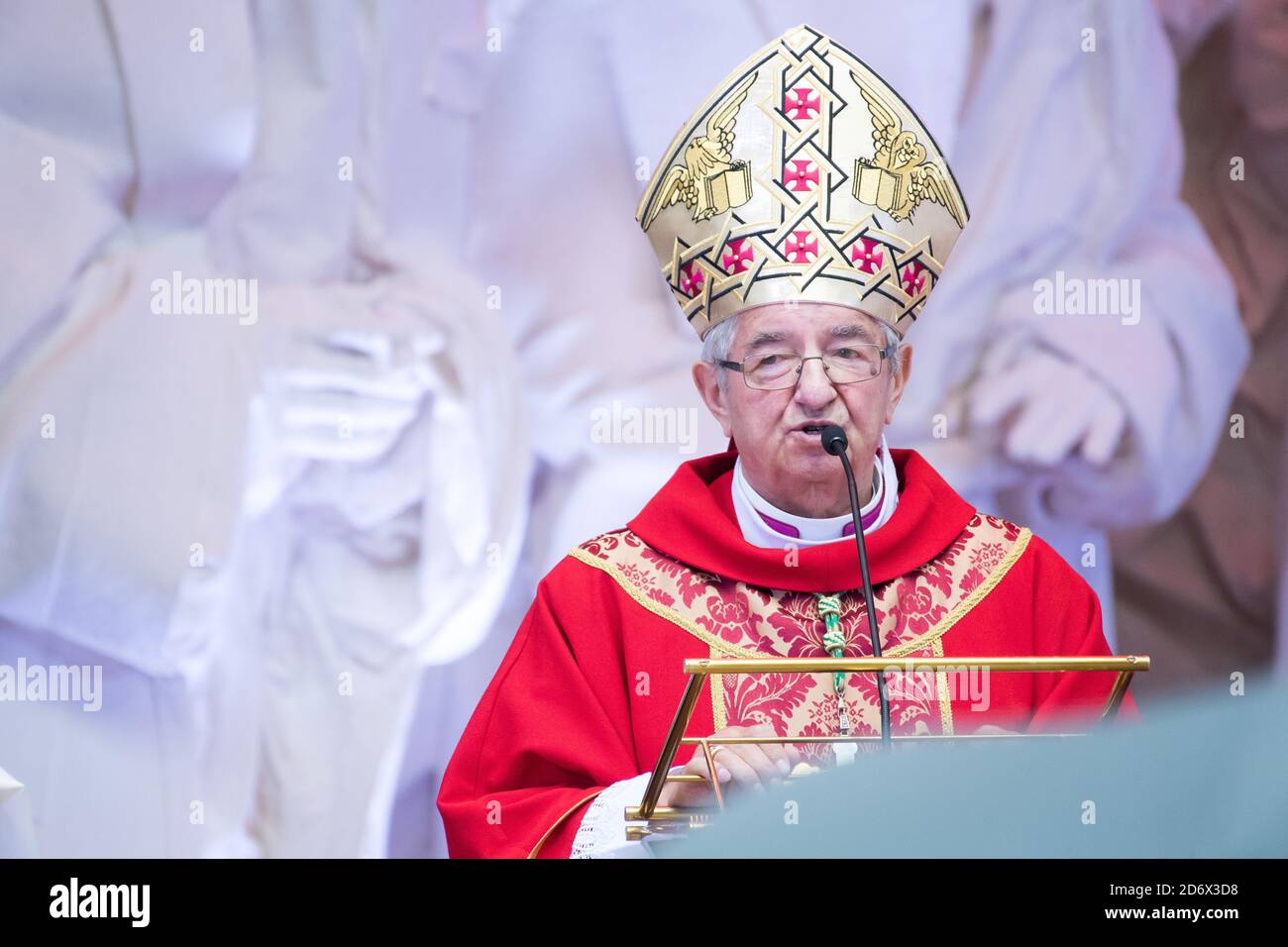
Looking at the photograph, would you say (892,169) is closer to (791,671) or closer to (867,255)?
(867,255)

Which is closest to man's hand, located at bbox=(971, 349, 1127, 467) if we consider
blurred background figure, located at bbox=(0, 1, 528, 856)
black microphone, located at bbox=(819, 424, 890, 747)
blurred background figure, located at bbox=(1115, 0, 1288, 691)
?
blurred background figure, located at bbox=(1115, 0, 1288, 691)

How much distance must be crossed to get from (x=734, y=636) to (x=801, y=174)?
2.85ft

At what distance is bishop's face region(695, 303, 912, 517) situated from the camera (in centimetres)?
279

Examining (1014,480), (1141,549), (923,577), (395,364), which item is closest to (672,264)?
(923,577)

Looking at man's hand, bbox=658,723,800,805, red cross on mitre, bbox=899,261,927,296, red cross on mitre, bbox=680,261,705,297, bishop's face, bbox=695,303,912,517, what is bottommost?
man's hand, bbox=658,723,800,805

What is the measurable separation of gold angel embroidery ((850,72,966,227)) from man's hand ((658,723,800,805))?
126 cm

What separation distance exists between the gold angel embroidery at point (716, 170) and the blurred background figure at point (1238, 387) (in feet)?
7.65

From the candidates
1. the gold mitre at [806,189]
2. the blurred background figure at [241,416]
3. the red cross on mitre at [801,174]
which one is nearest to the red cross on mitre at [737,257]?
the gold mitre at [806,189]

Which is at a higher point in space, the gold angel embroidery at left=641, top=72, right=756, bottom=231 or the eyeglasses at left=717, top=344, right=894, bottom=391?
the gold angel embroidery at left=641, top=72, right=756, bottom=231

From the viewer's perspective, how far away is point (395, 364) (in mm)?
4562

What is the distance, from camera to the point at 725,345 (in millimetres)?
2920

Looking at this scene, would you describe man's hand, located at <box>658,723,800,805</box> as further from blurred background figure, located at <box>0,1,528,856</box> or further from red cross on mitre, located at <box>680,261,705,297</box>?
blurred background figure, located at <box>0,1,528,856</box>

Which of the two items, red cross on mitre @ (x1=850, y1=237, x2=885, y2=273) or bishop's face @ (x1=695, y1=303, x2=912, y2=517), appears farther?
red cross on mitre @ (x1=850, y1=237, x2=885, y2=273)
